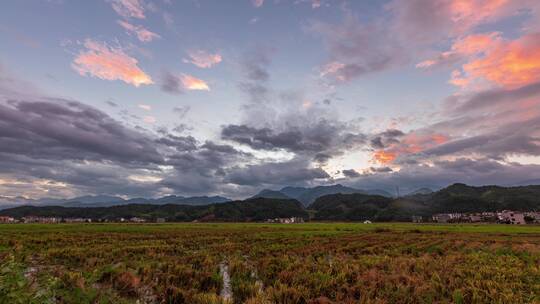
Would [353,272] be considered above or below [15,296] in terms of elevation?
below

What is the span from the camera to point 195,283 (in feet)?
45.7

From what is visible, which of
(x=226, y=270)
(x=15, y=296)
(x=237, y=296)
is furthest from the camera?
(x=226, y=270)

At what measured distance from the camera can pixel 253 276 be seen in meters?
16.7

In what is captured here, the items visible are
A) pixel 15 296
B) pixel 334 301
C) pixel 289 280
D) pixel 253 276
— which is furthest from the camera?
pixel 253 276

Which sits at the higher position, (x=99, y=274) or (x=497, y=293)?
(x=99, y=274)

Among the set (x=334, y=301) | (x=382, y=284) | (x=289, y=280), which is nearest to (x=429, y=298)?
(x=382, y=284)

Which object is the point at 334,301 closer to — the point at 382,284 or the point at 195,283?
the point at 382,284

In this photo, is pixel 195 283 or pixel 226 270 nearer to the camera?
pixel 195 283

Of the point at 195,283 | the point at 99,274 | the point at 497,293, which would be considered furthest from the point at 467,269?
the point at 99,274

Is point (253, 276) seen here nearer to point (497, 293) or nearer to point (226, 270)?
point (226, 270)

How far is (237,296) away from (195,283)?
243 cm

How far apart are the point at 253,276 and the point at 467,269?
1243 centimetres

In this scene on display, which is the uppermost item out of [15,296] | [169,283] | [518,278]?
[15,296]

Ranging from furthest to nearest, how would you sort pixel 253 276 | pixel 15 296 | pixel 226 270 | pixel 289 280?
pixel 226 270, pixel 253 276, pixel 289 280, pixel 15 296
